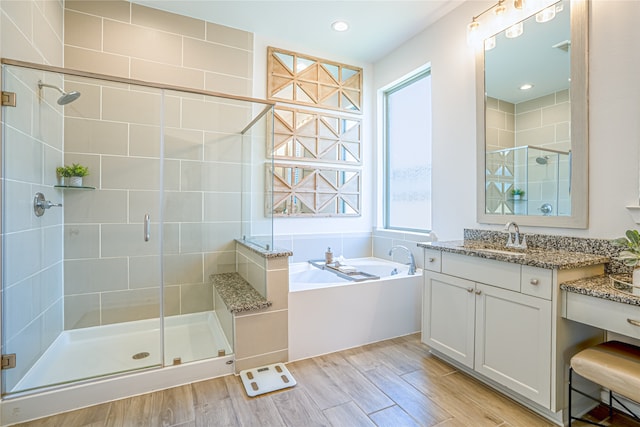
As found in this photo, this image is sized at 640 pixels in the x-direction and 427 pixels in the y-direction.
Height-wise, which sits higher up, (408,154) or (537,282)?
(408,154)

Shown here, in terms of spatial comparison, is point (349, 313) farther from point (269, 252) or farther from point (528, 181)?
point (528, 181)

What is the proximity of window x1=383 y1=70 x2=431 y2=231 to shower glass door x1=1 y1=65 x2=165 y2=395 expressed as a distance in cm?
230

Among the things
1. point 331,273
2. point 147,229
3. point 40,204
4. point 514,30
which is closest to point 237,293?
point 147,229

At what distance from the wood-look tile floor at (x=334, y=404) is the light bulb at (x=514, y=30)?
236cm

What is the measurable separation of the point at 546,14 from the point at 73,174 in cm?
347

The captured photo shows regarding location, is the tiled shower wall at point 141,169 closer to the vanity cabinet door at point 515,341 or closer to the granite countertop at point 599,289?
the vanity cabinet door at point 515,341

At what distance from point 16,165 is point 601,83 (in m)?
3.33

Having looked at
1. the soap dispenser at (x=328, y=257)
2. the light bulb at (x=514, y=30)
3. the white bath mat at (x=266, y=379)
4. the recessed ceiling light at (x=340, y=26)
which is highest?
the recessed ceiling light at (x=340, y=26)

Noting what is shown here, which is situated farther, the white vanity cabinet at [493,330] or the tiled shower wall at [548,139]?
the tiled shower wall at [548,139]

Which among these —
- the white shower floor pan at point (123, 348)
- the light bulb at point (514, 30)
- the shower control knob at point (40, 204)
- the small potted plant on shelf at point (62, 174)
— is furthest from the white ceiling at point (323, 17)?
the white shower floor pan at point (123, 348)

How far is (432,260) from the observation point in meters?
2.23

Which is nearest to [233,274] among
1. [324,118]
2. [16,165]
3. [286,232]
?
[286,232]

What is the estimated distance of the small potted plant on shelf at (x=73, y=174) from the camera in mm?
2285

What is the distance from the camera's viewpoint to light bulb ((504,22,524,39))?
7.09ft
